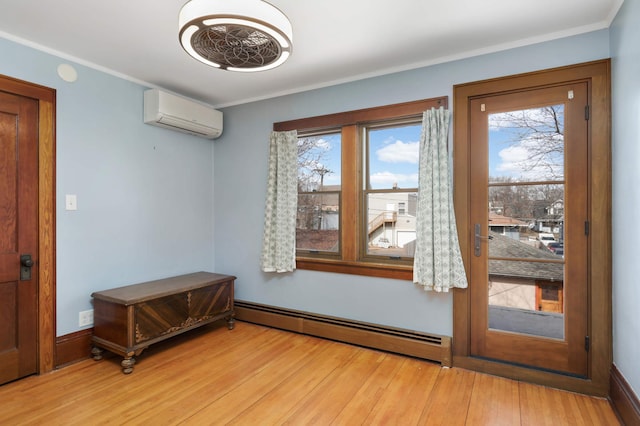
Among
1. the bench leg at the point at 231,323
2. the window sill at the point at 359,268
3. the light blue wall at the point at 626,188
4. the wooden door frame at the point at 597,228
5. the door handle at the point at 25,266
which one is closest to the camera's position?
the light blue wall at the point at 626,188

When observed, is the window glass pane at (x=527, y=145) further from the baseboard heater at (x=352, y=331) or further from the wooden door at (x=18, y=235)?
the wooden door at (x=18, y=235)

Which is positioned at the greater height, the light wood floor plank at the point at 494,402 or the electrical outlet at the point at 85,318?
the electrical outlet at the point at 85,318

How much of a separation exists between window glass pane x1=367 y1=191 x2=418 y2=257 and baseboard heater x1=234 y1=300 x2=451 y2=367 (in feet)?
2.33

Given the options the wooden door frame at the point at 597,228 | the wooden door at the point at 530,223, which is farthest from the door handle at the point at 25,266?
the wooden door frame at the point at 597,228

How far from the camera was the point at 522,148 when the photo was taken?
2.55 metres

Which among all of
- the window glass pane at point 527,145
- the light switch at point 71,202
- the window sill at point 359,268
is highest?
the window glass pane at point 527,145

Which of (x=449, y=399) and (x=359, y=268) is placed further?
(x=359, y=268)

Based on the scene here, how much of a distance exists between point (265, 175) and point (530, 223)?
102 inches

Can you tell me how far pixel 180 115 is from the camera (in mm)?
3375

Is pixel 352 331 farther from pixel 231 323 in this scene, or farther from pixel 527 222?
pixel 527 222

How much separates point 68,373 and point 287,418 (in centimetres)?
184

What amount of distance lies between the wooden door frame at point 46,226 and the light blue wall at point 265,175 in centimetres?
169

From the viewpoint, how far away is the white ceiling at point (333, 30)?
210 cm

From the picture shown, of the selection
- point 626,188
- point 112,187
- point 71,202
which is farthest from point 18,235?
point 626,188
